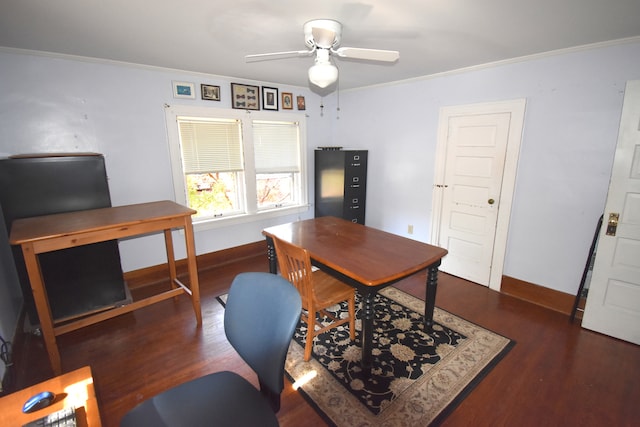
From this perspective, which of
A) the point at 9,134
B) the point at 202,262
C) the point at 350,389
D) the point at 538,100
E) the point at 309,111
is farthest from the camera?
the point at 309,111

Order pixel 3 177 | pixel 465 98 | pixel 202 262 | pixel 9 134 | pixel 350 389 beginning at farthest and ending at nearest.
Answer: pixel 202 262 < pixel 465 98 < pixel 9 134 < pixel 3 177 < pixel 350 389

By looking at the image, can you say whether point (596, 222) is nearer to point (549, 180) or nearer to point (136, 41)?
point (549, 180)

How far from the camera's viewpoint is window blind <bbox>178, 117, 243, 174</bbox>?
3336 millimetres

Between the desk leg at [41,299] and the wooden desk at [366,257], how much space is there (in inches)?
57.9

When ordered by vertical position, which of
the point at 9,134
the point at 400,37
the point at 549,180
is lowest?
the point at 549,180

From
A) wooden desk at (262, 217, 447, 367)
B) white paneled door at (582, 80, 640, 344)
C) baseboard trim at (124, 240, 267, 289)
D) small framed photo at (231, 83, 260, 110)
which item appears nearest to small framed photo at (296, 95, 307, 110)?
small framed photo at (231, 83, 260, 110)

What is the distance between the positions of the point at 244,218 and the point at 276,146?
44.0 inches

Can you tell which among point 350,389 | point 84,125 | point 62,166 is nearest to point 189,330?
point 350,389

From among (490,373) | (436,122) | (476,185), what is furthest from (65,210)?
(476,185)

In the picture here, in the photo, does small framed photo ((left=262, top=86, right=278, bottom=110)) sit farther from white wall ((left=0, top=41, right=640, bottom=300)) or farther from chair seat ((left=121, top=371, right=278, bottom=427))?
chair seat ((left=121, top=371, right=278, bottom=427))

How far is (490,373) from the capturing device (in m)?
1.97

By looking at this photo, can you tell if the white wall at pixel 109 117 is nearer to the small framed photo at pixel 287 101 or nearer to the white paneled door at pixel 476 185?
the small framed photo at pixel 287 101

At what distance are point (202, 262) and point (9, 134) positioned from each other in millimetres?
2107

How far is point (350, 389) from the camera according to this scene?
72.0 inches
